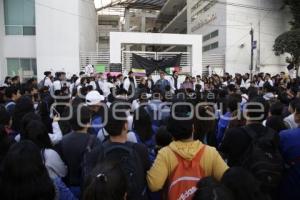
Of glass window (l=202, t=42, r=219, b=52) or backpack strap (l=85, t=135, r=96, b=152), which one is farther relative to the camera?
glass window (l=202, t=42, r=219, b=52)

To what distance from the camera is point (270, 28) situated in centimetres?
Answer: 2689

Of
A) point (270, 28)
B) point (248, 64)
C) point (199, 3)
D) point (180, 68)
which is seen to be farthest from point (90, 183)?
point (199, 3)

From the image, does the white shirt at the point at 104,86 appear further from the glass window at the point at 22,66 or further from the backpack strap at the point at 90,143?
the glass window at the point at 22,66

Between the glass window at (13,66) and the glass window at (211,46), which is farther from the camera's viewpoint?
the glass window at (211,46)

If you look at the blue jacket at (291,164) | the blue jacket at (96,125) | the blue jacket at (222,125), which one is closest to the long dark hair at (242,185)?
the blue jacket at (291,164)

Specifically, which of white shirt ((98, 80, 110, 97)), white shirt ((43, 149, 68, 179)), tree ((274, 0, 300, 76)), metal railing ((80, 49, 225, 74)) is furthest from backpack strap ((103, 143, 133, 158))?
tree ((274, 0, 300, 76))

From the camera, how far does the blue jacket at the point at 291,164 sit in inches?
129

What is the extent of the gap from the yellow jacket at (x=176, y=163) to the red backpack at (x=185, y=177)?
3 centimetres

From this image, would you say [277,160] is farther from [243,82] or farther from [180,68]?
[180,68]

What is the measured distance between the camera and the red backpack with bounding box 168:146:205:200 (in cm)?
285

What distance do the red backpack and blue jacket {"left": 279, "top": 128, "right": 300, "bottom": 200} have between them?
3.10ft

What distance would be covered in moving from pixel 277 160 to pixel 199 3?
32888 millimetres

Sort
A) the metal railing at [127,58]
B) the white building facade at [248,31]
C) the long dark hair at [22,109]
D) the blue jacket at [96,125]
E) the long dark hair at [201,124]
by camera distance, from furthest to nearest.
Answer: the white building facade at [248,31], the metal railing at [127,58], the long dark hair at [22,109], the blue jacket at [96,125], the long dark hair at [201,124]

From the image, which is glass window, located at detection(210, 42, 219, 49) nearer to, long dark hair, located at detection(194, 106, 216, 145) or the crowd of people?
→ long dark hair, located at detection(194, 106, 216, 145)
